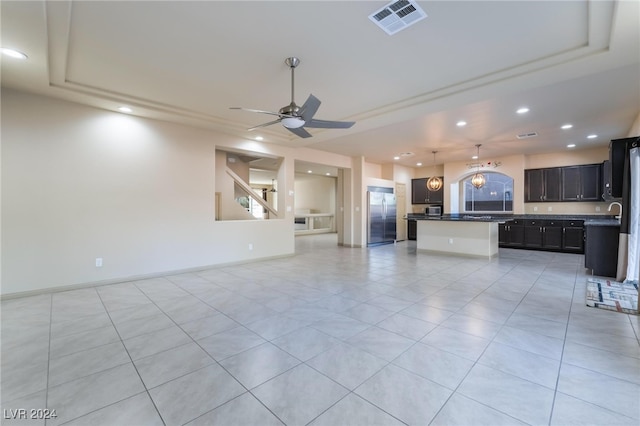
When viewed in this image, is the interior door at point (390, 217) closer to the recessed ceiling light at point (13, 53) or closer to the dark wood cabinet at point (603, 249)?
the dark wood cabinet at point (603, 249)

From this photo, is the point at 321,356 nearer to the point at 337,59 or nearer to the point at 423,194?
the point at 337,59

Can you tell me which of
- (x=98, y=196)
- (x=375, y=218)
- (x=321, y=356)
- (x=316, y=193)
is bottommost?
(x=321, y=356)

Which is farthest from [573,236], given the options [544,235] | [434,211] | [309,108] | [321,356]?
[321,356]

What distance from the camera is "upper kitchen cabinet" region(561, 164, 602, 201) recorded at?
7201 millimetres

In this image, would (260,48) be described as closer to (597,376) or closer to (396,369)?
(396,369)

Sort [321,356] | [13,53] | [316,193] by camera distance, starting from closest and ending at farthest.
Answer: [321,356] < [13,53] < [316,193]

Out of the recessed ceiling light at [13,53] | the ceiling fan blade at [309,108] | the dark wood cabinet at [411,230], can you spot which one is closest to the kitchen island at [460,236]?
the dark wood cabinet at [411,230]

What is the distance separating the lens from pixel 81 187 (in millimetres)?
4117

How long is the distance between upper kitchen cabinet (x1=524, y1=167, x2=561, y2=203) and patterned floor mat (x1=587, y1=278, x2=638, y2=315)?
13.6 feet

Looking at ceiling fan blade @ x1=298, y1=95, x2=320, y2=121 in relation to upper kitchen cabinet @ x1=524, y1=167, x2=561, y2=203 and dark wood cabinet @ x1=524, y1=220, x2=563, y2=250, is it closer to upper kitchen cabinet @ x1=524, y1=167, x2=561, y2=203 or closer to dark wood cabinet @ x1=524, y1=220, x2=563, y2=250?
dark wood cabinet @ x1=524, y1=220, x2=563, y2=250

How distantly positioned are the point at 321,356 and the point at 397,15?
295 centimetres

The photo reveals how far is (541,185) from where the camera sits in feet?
26.3

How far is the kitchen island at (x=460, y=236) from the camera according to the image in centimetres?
642

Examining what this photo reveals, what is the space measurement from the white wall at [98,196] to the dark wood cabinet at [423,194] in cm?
754
